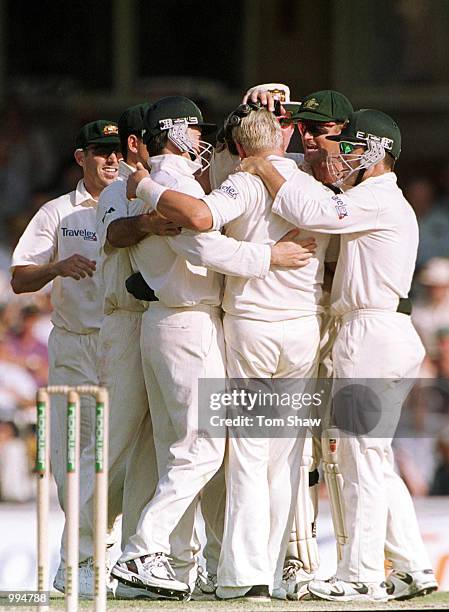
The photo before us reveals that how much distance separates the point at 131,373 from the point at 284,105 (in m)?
1.07

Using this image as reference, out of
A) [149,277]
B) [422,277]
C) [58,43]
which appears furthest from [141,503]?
[58,43]

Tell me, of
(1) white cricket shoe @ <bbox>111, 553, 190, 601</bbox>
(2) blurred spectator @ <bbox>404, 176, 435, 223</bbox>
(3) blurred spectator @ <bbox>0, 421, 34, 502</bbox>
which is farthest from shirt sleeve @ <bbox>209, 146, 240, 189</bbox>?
(2) blurred spectator @ <bbox>404, 176, 435, 223</bbox>

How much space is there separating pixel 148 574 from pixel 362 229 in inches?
51.3

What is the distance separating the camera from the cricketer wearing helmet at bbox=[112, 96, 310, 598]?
14.7 ft

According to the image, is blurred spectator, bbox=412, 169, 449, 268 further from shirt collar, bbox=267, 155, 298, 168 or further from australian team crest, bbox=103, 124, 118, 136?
shirt collar, bbox=267, 155, 298, 168

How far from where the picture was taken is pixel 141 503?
486 cm

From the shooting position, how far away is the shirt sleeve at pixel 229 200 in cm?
440

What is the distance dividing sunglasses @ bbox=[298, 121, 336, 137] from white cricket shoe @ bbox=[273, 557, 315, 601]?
1.45 metres

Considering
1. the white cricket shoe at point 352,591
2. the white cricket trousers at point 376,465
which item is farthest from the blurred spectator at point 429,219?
the white cricket shoe at point 352,591

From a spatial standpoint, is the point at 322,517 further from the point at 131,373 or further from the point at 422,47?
the point at 422,47

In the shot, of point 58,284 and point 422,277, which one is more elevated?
point 58,284

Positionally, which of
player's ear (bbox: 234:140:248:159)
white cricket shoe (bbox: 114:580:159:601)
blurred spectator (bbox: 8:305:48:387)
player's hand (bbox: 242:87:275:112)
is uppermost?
player's hand (bbox: 242:87:275:112)

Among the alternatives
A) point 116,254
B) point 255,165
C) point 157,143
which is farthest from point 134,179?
point 255,165

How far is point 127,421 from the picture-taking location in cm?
482
